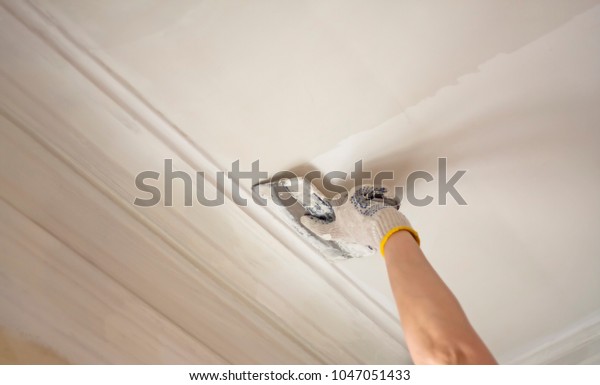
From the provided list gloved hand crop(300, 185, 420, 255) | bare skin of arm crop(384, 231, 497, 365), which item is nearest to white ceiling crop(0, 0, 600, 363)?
gloved hand crop(300, 185, 420, 255)

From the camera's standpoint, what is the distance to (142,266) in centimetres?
172

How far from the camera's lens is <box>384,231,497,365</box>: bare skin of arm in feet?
2.92

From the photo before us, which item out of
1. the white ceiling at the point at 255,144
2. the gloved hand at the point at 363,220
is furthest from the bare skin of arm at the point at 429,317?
the white ceiling at the point at 255,144

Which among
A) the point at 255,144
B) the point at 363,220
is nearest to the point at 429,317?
the point at 363,220

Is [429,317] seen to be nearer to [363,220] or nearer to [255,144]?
[363,220]

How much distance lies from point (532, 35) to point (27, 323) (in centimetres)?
196

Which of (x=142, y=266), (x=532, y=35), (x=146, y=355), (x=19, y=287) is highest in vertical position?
(x=532, y=35)

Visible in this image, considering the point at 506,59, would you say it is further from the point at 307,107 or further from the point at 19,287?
the point at 19,287

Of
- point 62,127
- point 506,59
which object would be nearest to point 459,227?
point 506,59

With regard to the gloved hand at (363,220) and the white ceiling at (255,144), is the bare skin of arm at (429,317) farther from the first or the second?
the white ceiling at (255,144)

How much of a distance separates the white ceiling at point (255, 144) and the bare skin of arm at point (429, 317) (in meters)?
0.61

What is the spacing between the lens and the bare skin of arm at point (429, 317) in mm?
891

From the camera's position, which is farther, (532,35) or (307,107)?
(307,107)
